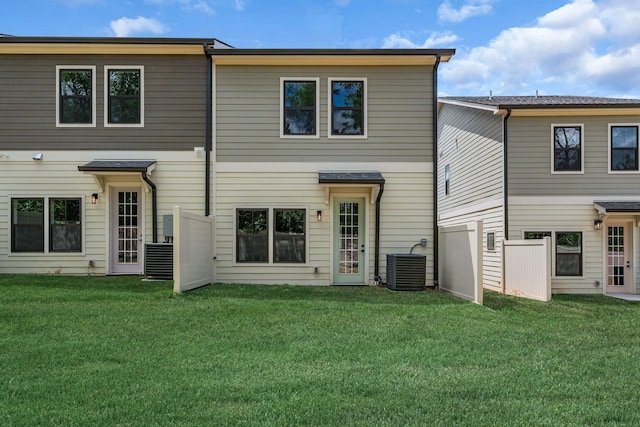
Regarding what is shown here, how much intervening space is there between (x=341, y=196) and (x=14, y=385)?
777cm

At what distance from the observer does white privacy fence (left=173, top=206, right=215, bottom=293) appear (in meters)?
8.34

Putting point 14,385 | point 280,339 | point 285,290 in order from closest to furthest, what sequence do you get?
1. point 14,385
2. point 280,339
3. point 285,290

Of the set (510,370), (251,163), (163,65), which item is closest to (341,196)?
(251,163)

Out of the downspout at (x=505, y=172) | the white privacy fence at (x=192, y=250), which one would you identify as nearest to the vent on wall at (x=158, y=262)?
the white privacy fence at (x=192, y=250)

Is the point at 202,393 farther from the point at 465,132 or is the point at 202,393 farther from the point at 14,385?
the point at 465,132

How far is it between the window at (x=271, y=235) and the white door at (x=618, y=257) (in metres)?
8.41

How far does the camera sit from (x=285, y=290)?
945cm

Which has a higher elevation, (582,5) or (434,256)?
(582,5)

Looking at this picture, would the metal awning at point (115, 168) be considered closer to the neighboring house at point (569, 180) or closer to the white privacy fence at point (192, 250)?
the white privacy fence at point (192, 250)

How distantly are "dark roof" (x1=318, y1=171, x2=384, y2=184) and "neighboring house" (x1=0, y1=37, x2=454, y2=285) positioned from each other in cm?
21

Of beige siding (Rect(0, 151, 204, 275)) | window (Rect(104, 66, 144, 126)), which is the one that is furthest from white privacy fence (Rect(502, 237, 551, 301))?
window (Rect(104, 66, 144, 126))

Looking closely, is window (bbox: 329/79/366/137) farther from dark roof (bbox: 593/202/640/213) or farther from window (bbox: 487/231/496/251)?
dark roof (bbox: 593/202/640/213)

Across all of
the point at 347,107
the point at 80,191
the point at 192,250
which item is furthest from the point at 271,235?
the point at 80,191

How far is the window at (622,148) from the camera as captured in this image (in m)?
12.4
